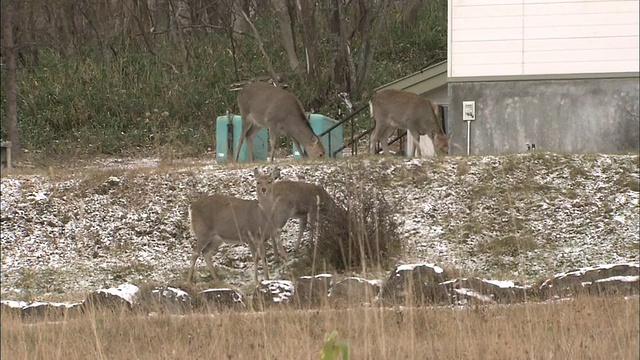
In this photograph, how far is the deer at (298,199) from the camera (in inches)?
590

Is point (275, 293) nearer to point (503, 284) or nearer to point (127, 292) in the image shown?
point (127, 292)

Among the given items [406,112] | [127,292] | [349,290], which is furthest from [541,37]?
[127,292]

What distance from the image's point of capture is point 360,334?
32.6ft

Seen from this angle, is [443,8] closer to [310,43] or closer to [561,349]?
[310,43]

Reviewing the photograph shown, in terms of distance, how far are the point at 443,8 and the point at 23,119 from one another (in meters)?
13.8

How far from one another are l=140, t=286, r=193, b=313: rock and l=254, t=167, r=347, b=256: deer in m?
2.26

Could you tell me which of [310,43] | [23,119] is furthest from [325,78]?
[23,119]

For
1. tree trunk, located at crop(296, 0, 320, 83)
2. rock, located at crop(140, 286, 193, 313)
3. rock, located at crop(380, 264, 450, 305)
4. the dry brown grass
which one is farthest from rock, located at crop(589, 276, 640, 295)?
tree trunk, located at crop(296, 0, 320, 83)

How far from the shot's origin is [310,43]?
3095 cm

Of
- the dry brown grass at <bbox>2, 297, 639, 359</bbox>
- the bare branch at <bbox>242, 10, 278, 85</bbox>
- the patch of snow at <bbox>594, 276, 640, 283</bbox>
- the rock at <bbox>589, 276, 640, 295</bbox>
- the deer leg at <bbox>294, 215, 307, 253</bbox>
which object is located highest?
the bare branch at <bbox>242, 10, 278, 85</bbox>

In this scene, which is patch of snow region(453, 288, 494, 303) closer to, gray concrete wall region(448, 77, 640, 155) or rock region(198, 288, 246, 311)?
rock region(198, 288, 246, 311)

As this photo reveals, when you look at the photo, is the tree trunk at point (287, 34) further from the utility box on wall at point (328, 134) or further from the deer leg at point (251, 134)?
the deer leg at point (251, 134)

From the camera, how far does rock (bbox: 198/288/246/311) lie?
1255cm

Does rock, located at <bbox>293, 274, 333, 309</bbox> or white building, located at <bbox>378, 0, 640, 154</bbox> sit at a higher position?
white building, located at <bbox>378, 0, 640, 154</bbox>
